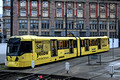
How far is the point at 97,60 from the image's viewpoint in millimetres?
20062

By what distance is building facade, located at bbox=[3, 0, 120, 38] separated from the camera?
162ft

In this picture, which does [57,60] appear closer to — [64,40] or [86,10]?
[64,40]

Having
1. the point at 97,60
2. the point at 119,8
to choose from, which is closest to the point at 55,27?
the point at 119,8

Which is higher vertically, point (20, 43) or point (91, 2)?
point (91, 2)

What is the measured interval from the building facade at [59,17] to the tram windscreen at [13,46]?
28773 millimetres

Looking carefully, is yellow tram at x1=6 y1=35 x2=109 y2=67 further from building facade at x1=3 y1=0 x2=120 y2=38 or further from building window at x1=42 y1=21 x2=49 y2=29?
building window at x1=42 y1=21 x2=49 y2=29

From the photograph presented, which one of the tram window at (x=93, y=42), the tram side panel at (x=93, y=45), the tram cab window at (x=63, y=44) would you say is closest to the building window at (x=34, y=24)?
the tram side panel at (x=93, y=45)

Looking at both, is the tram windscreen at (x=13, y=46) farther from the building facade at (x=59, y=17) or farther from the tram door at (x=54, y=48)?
the building facade at (x=59, y=17)

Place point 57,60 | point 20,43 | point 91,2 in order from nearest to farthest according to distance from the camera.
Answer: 1. point 20,43
2. point 57,60
3. point 91,2

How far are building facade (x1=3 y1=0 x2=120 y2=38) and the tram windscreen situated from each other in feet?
94.4

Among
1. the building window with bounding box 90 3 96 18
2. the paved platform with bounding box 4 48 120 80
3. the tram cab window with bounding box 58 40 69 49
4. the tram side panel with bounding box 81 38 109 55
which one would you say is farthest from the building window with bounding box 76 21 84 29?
the paved platform with bounding box 4 48 120 80

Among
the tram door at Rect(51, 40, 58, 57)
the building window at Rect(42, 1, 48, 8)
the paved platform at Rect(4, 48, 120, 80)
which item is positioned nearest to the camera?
the paved platform at Rect(4, 48, 120, 80)

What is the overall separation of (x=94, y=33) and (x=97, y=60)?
109 feet

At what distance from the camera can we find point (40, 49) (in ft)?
63.1
